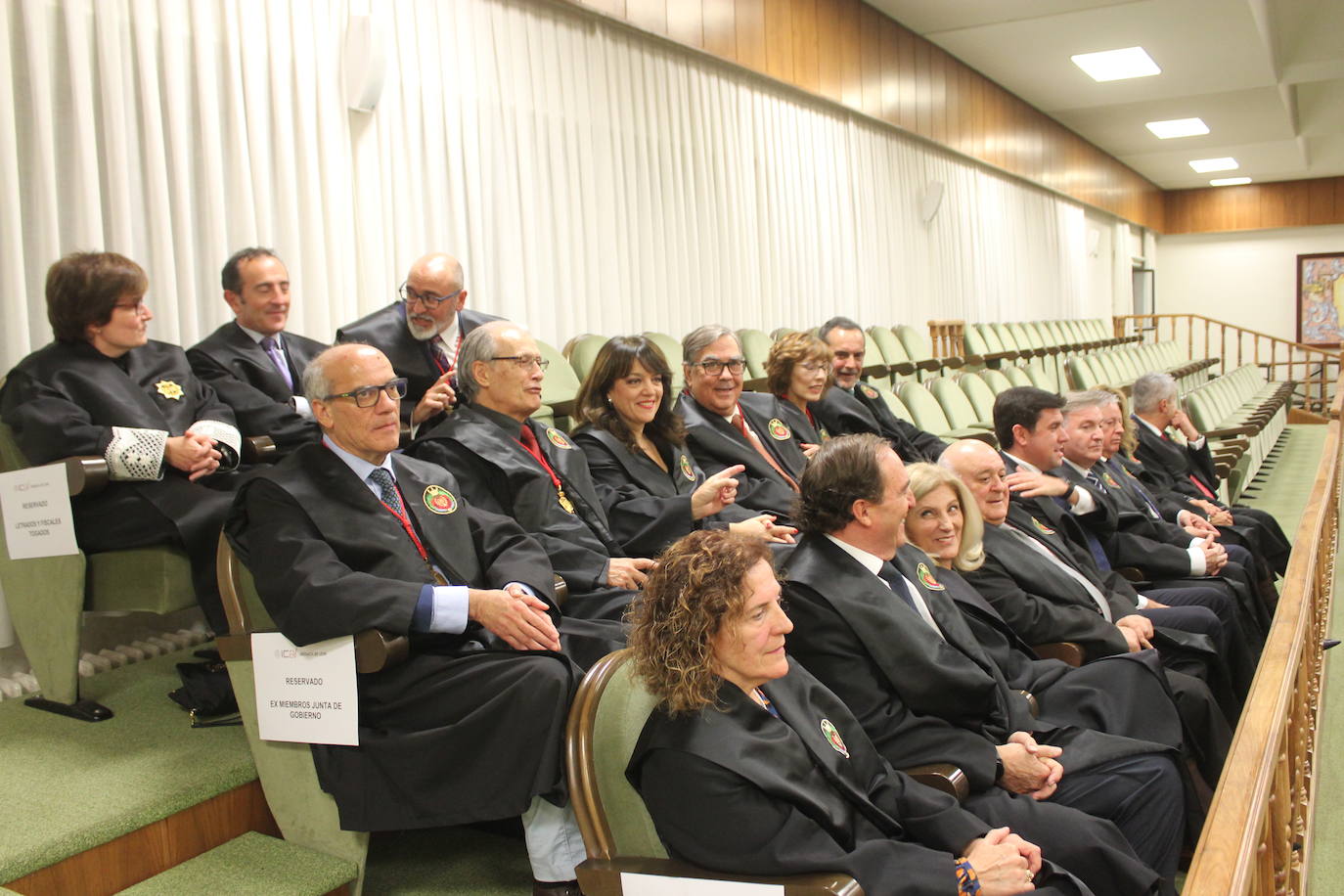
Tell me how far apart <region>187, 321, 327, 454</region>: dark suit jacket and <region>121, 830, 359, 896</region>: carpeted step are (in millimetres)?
1099

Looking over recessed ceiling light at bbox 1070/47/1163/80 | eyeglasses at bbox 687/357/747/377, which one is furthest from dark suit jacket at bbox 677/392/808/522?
recessed ceiling light at bbox 1070/47/1163/80

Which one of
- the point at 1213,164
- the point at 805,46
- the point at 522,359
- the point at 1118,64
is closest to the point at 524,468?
the point at 522,359

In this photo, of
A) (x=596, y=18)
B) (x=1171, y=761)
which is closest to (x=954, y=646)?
(x=1171, y=761)

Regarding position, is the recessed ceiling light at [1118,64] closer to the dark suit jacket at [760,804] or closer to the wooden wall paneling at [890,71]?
the wooden wall paneling at [890,71]

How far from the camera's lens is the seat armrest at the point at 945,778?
1890 mm

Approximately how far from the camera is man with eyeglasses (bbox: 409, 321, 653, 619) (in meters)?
2.58

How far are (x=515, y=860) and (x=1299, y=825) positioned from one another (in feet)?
5.43

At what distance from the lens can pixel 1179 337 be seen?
19219mm

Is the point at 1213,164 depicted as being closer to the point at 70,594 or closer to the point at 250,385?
the point at 250,385

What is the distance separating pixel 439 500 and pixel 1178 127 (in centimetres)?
1326

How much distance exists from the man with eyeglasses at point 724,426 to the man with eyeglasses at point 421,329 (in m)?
0.75

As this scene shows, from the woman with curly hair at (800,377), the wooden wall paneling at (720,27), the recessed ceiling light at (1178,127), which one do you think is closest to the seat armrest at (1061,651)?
the woman with curly hair at (800,377)

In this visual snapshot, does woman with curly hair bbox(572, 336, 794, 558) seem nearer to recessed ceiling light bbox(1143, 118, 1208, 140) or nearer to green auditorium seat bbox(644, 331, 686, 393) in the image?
green auditorium seat bbox(644, 331, 686, 393)

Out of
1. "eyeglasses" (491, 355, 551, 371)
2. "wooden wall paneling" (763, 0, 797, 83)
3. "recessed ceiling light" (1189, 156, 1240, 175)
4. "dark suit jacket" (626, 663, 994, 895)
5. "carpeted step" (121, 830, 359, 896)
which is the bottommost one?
"carpeted step" (121, 830, 359, 896)
